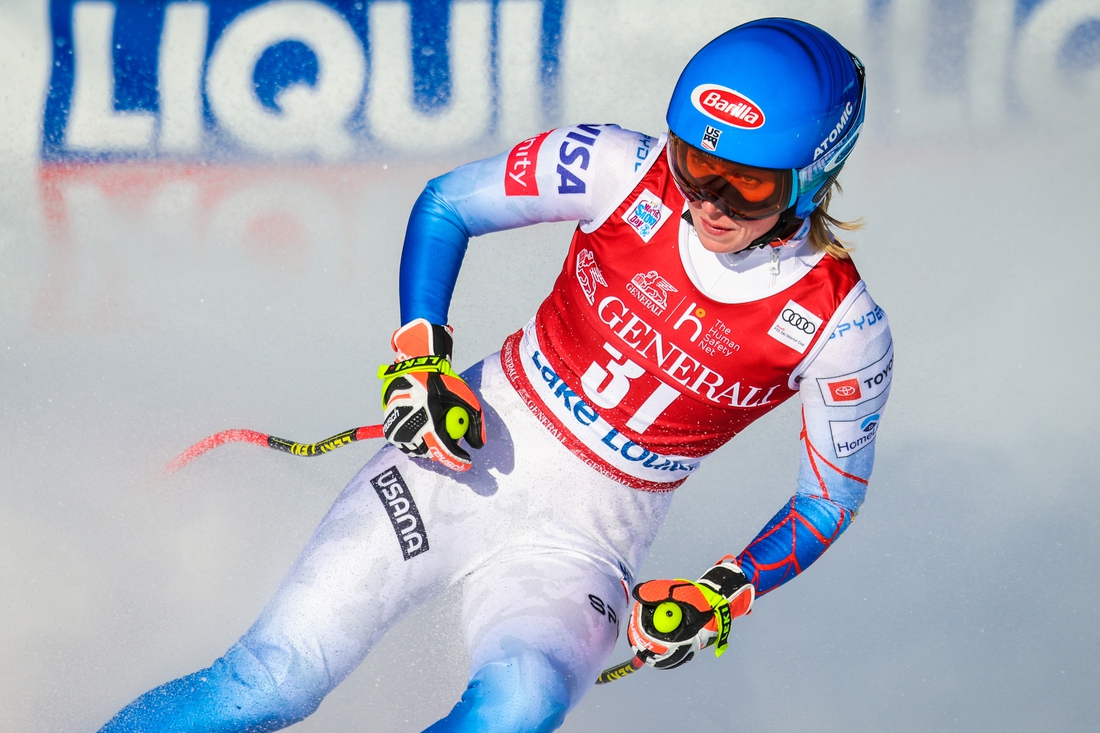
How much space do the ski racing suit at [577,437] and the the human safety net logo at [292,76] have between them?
295 centimetres

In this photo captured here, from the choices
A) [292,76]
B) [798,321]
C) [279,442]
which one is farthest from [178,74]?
[798,321]

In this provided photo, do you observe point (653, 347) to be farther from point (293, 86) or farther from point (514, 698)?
point (293, 86)

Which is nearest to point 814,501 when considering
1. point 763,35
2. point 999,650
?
point 763,35

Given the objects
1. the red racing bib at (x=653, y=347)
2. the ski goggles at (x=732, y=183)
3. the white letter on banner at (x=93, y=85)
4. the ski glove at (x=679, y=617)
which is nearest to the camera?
the ski goggles at (x=732, y=183)

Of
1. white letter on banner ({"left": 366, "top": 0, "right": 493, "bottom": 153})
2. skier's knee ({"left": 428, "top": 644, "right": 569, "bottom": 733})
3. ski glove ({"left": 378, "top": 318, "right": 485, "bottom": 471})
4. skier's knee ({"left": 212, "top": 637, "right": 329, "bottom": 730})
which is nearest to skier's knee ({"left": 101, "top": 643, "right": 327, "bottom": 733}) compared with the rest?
skier's knee ({"left": 212, "top": 637, "right": 329, "bottom": 730})

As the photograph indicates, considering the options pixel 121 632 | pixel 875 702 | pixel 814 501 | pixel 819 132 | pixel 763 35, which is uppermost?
Result: pixel 763 35

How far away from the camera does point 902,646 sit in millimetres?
4824

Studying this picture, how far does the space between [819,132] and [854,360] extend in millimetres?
532

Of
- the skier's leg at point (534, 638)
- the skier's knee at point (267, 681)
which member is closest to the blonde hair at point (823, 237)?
the skier's leg at point (534, 638)

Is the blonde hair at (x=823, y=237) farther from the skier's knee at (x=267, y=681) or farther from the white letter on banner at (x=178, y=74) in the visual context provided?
the white letter on banner at (x=178, y=74)

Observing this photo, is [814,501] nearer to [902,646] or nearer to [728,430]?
[728,430]

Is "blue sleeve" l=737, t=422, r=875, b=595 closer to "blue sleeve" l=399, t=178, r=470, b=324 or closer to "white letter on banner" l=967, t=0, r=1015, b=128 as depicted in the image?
"blue sleeve" l=399, t=178, r=470, b=324

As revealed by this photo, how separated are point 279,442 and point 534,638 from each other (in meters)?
1.49

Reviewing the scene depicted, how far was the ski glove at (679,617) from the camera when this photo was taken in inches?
101
